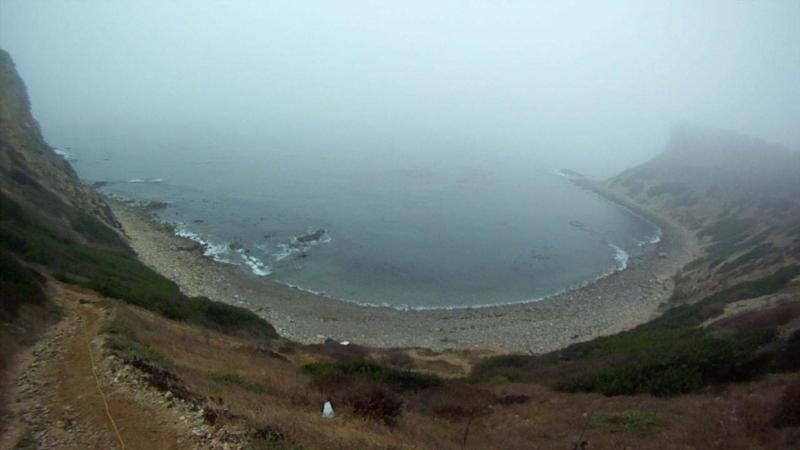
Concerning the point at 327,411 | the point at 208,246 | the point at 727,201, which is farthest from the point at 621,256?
the point at 327,411

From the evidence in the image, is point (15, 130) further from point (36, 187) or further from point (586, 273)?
point (586, 273)

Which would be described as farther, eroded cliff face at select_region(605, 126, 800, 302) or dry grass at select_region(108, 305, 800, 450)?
eroded cliff face at select_region(605, 126, 800, 302)

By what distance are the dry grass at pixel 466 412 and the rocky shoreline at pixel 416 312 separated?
1750cm

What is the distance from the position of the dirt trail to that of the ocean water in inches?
1349

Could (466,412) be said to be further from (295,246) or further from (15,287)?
(295,246)

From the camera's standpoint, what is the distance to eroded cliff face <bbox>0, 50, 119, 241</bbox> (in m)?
35.9

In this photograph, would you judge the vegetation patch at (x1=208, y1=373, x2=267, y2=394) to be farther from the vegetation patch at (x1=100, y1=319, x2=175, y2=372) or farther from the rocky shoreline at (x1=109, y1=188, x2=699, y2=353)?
the rocky shoreline at (x1=109, y1=188, x2=699, y2=353)

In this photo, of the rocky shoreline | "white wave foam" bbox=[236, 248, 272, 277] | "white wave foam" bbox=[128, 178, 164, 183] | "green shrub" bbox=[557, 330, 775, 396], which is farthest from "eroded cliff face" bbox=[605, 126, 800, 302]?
"white wave foam" bbox=[128, 178, 164, 183]

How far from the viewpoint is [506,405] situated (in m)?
19.5

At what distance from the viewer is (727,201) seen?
8362 centimetres

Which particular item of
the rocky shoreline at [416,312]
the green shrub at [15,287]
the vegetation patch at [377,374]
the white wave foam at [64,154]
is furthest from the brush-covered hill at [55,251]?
the white wave foam at [64,154]

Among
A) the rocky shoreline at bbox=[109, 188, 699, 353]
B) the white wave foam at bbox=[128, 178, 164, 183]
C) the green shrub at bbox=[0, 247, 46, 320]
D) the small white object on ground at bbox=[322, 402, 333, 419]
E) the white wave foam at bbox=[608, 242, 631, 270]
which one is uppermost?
the green shrub at bbox=[0, 247, 46, 320]

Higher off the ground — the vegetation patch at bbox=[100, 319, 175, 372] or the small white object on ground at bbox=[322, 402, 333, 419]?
the vegetation patch at bbox=[100, 319, 175, 372]

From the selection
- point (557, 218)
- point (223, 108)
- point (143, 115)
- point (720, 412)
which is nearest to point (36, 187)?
point (720, 412)
